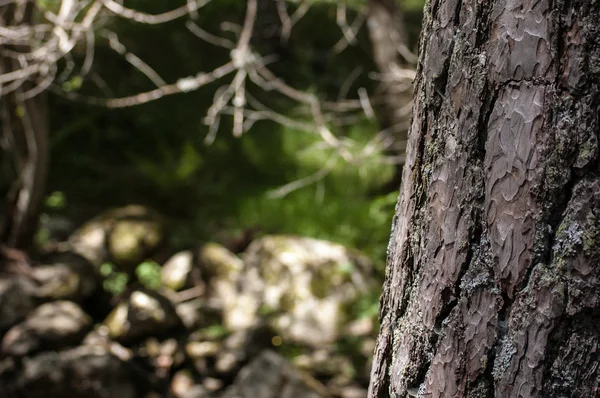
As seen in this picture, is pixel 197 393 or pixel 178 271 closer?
pixel 197 393

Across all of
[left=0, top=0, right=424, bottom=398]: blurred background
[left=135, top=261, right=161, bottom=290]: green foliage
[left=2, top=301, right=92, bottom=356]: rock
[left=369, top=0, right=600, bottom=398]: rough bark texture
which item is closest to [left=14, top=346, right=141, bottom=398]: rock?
[left=0, top=0, right=424, bottom=398]: blurred background

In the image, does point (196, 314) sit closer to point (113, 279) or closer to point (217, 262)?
point (217, 262)

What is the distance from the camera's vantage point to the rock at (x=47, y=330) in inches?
193

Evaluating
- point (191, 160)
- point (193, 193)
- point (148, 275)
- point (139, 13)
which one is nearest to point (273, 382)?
point (148, 275)

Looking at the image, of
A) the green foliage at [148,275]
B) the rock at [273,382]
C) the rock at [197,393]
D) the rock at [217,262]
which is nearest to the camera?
the rock at [273,382]

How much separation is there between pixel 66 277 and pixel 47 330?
0.81m

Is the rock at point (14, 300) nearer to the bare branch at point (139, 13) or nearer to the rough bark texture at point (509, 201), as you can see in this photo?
the bare branch at point (139, 13)

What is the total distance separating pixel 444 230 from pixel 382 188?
Result: 674 centimetres

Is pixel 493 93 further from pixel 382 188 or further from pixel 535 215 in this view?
pixel 382 188

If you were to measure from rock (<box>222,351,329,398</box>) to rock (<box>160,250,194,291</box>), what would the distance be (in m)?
1.72

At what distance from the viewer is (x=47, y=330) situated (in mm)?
5047

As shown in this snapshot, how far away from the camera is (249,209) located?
7.90 meters

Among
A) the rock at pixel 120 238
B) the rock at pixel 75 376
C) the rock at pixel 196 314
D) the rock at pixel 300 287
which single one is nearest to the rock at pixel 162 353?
the rock at pixel 196 314

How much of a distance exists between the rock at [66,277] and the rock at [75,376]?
83cm
